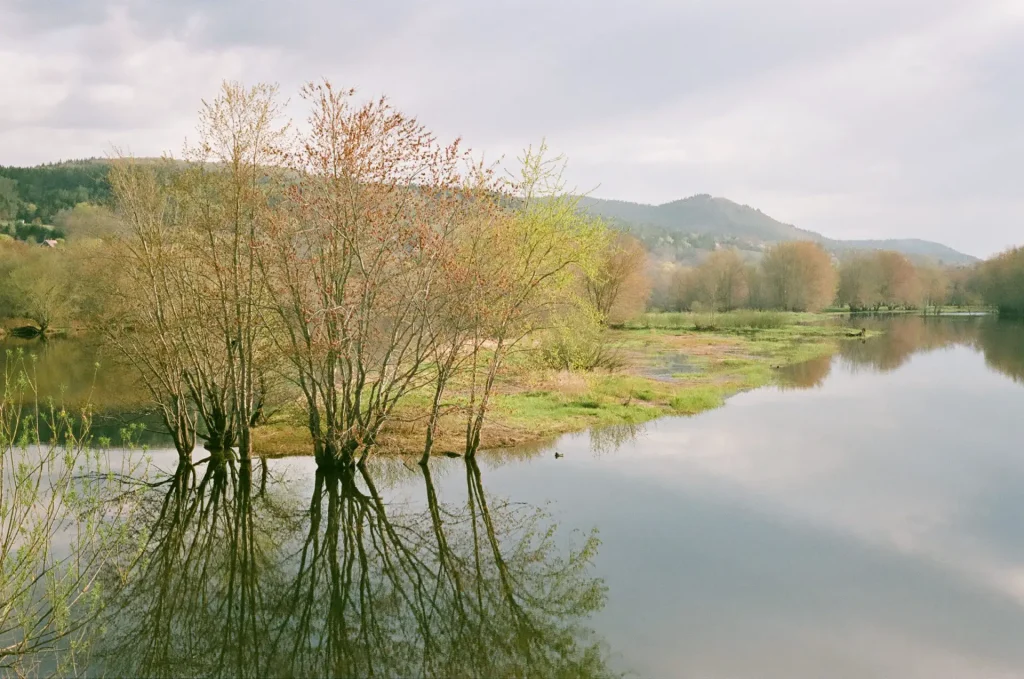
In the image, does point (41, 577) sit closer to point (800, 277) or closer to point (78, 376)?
point (78, 376)

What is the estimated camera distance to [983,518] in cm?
1620

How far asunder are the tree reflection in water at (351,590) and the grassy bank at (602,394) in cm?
473

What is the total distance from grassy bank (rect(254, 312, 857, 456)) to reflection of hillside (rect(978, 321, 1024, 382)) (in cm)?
1090

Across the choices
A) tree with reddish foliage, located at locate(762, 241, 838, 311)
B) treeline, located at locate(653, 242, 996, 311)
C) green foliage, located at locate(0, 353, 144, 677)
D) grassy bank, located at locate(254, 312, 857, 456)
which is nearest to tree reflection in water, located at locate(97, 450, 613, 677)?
green foliage, located at locate(0, 353, 144, 677)

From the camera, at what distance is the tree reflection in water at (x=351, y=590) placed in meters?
9.96

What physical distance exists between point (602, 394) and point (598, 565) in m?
16.8

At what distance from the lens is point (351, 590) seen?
40.7ft

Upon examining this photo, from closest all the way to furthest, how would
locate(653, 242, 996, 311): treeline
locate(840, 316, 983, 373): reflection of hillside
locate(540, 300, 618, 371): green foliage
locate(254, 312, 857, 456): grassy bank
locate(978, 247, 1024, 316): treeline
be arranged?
locate(254, 312, 857, 456): grassy bank < locate(540, 300, 618, 371): green foliage < locate(840, 316, 983, 373): reflection of hillside < locate(978, 247, 1024, 316): treeline < locate(653, 242, 996, 311): treeline

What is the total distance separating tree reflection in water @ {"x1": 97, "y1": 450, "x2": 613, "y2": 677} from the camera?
9961 millimetres

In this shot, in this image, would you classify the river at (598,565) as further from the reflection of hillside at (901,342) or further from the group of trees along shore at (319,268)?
the reflection of hillside at (901,342)

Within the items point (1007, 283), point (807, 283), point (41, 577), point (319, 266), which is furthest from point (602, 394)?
point (1007, 283)

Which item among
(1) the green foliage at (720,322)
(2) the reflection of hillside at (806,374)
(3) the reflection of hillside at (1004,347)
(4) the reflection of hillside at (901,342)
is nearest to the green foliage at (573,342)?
(2) the reflection of hillside at (806,374)

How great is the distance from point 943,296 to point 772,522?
431 feet

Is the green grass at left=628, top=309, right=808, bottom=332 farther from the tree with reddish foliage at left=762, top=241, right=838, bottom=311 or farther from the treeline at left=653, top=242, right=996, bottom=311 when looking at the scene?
the treeline at left=653, top=242, right=996, bottom=311
